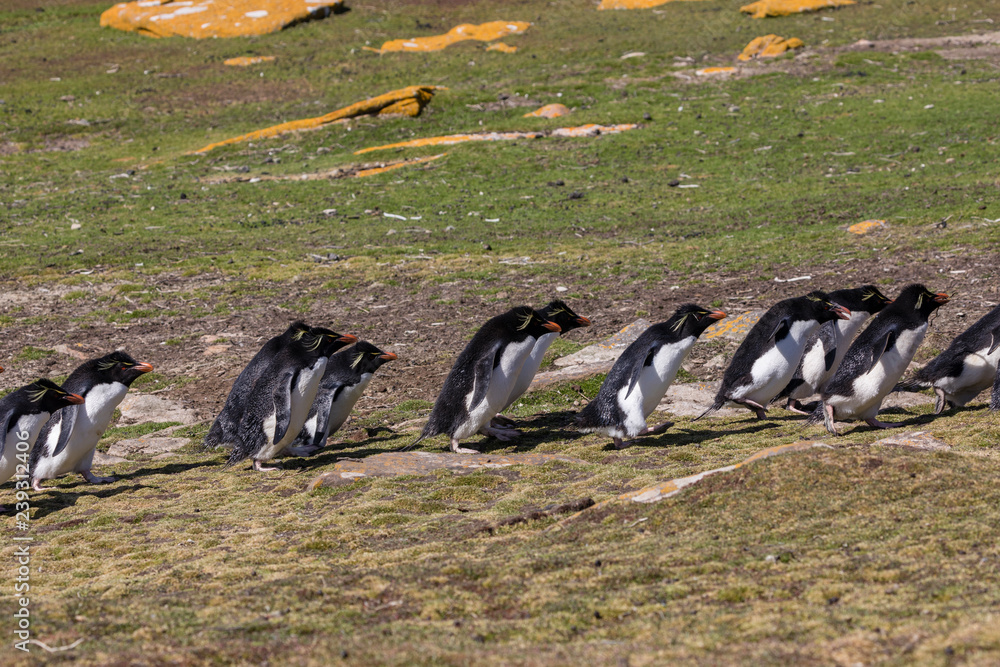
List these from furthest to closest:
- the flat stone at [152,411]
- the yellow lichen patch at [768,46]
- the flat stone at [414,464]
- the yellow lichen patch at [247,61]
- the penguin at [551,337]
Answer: the yellow lichen patch at [247,61] < the yellow lichen patch at [768,46] < the flat stone at [152,411] < the penguin at [551,337] < the flat stone at [414,464]

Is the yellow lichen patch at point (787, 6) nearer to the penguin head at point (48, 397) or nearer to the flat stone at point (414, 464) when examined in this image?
the flat stone at point (414, 464)

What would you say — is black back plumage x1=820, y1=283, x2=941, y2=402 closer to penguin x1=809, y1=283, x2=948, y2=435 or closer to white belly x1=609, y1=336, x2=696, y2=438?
penguin x1=809, y1=283, x2=948, y2=435

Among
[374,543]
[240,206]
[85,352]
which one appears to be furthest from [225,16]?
[374,543]

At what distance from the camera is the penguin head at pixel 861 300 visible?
10.1 meters

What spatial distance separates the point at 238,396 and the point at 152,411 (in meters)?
2.33

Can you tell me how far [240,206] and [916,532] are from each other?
779 inches

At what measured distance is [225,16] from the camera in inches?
1710

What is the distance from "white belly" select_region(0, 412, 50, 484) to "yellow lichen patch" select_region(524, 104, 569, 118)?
71.1 feet

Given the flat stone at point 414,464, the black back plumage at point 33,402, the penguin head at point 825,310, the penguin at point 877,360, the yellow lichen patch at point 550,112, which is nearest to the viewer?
the flat stone at point 414,464

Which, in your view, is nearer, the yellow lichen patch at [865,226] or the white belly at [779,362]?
the white belly at [779,362]

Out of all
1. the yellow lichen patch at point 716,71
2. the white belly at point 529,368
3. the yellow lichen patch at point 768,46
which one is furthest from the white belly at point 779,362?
the yellow lichen patch at point 768,46

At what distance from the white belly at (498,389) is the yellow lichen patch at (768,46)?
1043 inches

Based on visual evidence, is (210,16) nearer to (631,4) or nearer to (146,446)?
(631,4)

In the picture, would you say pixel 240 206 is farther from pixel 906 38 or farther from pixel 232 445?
pixel 906 38
